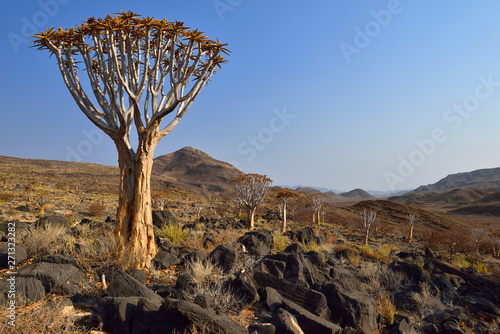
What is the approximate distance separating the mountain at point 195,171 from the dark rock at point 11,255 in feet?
217

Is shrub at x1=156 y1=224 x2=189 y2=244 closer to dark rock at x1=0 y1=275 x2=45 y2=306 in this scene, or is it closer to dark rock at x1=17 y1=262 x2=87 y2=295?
dark rock at x1=17 y1=262 x2=87 y2=295

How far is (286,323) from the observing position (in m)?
3.58

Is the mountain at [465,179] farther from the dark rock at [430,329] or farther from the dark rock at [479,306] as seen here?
the dark rock at [430,329]

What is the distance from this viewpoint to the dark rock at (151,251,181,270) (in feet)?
19.7

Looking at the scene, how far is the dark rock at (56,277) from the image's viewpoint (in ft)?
13.5

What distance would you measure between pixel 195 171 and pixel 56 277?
9311 cm

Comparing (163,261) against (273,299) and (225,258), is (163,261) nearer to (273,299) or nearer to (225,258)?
(225,258)

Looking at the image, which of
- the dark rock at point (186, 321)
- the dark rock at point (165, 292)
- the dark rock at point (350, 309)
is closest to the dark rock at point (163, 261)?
the dark rock at point (165, 292)

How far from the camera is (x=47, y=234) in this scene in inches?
257

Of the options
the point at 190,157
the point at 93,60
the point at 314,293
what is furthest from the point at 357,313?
the point at 190,157

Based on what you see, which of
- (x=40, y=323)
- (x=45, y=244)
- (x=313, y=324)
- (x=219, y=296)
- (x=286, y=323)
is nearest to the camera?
(x=40, y=323)

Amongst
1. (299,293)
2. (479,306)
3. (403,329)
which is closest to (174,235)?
(299,293)

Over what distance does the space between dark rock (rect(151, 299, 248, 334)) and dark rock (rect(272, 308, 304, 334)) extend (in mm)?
599

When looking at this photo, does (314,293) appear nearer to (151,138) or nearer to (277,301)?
(277,301)
